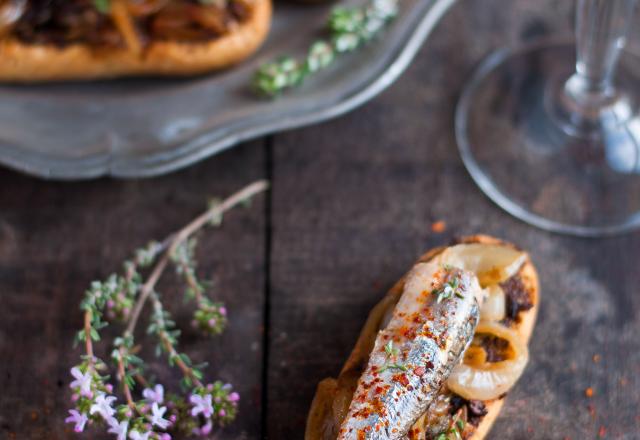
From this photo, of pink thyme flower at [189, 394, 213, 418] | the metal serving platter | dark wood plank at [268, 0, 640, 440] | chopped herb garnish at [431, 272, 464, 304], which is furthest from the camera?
the metal serving platter

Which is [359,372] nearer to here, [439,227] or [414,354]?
[414,354]

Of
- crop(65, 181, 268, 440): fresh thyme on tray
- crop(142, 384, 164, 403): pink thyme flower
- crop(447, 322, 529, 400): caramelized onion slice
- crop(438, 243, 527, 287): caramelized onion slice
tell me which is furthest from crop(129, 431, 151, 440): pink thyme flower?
crop(438, 243, 527, 287): caramelized onion slice

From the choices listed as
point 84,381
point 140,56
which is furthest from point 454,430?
point 140,56

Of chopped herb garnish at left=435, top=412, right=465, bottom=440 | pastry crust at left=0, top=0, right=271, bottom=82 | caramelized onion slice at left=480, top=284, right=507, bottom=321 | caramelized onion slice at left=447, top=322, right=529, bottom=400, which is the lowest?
chopped herb garnish at left=435, top=412, right=465, bottom=440

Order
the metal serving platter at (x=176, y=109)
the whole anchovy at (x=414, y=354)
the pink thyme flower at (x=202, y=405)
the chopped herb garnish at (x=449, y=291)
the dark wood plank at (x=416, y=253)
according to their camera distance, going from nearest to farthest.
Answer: the whole anchovy at (x=414, y=354), the chopped herb garnish at (x=449, y=291), the pink thyme flower at (x=202, y=405), the dark wood plank at (x=416, y=253), the metal serving platter at (x=176, y=109)

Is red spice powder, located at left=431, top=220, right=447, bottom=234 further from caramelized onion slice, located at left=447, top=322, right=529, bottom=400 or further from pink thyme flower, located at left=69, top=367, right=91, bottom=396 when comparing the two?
pink thyme flower, located at left=69, top=367, right=91, bottom=396

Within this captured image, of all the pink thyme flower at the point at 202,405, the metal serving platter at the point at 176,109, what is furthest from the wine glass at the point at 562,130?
the pink thyme flower at the point at 202,405

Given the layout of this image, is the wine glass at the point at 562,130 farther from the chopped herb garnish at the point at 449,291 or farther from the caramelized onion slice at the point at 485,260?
the chopped herb garnish at the point at 449,291
